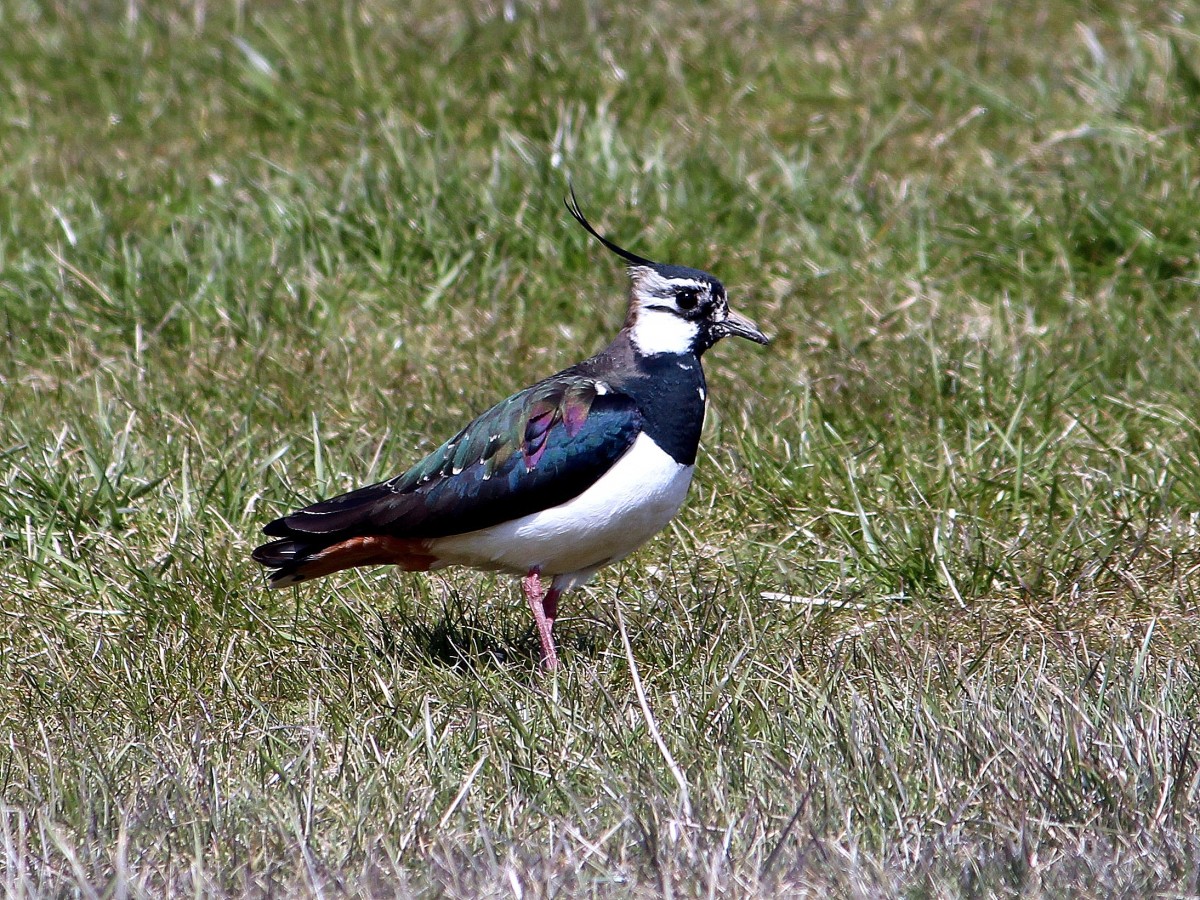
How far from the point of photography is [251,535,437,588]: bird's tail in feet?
14.2

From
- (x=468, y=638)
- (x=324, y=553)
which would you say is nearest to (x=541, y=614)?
(x=468, y=638)

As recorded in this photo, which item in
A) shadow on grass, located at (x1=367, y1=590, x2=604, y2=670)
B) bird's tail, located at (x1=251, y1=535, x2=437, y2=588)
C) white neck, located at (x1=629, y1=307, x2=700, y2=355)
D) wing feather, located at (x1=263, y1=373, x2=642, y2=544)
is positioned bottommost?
shadow on grass, located at (x1=367, y1=590, x2=604, y2=670)

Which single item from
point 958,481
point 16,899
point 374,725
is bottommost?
point 958,481

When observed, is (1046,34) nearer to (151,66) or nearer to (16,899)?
(151,66)

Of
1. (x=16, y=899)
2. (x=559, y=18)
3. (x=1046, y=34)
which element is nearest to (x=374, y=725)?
(x=16, y=899)

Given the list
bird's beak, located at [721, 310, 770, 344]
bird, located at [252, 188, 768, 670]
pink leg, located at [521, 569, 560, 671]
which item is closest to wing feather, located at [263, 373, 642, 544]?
bird, located at [252, 188, 768, 670]

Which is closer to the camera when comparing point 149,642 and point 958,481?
point 149,642

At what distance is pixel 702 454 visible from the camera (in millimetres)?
5297

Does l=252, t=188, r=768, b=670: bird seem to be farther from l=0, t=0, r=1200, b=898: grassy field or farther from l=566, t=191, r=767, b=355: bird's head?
l=0, t=0, r=1200, b=898: grassy field

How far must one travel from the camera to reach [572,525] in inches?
166

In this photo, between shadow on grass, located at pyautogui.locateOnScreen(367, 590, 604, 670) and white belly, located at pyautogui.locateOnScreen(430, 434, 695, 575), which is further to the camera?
shadow on grass, located at pyautogui.locateOnScreen(367, 590, 604, 670)

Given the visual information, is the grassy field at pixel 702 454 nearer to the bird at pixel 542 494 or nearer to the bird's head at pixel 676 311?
the bird at pixel 542 494

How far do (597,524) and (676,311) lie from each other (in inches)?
27.7

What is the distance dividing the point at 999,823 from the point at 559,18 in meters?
5.21
